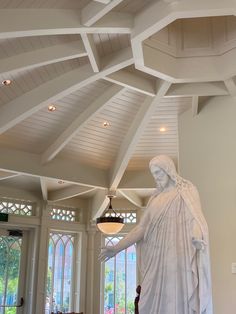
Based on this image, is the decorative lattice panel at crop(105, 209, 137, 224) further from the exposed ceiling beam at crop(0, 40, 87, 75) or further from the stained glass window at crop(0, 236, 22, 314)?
the exposed ceiling beam at crop(0, 40, 87, 75)

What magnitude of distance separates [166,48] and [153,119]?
1.69 m

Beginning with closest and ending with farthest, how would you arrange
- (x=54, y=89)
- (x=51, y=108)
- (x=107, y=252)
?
(x=107, y=252), (x=54, y=89), (x=51, y=108)

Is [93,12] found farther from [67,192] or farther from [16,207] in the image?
[16,207]

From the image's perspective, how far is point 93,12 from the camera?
3674 millimetres

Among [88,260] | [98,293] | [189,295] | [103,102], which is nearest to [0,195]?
[88,260]

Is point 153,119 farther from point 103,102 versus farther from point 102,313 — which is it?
point 102,313

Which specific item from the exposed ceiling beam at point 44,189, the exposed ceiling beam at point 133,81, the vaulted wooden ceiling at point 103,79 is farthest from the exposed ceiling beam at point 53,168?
the exposed ceiling beam at point 133,81

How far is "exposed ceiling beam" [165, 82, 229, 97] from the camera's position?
5.09 metres

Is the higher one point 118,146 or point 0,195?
point 118,146

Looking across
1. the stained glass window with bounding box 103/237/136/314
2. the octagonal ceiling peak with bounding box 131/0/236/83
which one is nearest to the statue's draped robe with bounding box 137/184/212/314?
the octagonal ceiling peak with bounding box 131/0/236/83

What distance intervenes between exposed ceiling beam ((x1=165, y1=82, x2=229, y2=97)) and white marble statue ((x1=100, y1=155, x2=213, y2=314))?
7.34ft

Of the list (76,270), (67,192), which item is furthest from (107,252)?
(76,270)

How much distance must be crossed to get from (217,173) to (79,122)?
6.74 ft

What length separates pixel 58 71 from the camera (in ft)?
16.1
